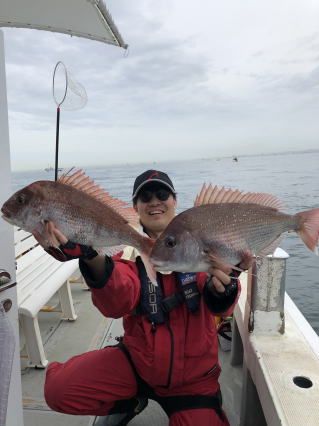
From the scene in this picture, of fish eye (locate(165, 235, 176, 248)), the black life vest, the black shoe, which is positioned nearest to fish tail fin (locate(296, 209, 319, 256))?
fish eye (locate(165, 235, 176, 248))

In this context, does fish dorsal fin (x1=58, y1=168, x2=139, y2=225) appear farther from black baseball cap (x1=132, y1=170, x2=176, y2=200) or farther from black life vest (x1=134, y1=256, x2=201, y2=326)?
black life vest (x1=134, y1=256, x2=201, y2=326)

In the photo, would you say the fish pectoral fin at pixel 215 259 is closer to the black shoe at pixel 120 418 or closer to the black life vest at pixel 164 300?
→ the black life vest at pixel 164 300

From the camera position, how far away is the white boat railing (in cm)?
204

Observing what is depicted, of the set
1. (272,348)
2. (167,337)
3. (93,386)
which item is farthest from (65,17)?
(272,348)

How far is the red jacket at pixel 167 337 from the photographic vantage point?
223cm

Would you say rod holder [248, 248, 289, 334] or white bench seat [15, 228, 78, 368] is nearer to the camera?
rod holder [248, 248, 289, 334]

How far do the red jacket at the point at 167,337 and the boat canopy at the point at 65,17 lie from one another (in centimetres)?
188

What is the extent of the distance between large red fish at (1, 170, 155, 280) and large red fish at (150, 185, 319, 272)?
0.15 m

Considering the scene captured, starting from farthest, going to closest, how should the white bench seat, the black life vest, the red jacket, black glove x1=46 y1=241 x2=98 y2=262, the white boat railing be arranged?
the white bench seat
the black life vest
the red jacket
the white boat railing
black glove x1=46 y1=241 x2=98 y2=262

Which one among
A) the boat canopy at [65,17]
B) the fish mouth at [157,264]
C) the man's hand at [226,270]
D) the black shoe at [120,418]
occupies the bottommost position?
the black shoe at [120,418]

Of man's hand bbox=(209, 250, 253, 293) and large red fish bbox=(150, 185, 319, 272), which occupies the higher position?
large red fish bbox=(150, 185, 319, 272)

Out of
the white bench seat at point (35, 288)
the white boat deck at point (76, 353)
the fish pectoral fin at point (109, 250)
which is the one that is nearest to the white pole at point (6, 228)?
the fish pectoral fin at point (109, 250)

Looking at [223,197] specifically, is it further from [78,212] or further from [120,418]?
[120,418]

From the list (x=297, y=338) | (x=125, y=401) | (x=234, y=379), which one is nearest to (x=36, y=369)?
(x=125, y=401)
